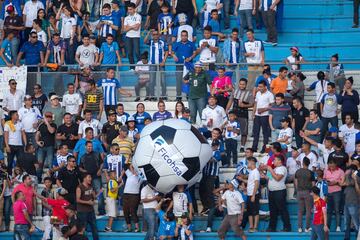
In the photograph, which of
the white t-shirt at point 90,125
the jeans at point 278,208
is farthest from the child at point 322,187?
the white t-shirt at point 90,125

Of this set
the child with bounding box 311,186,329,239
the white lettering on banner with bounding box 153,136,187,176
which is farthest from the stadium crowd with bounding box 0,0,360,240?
the white lettering on banner with bounding box 153,136,187,176

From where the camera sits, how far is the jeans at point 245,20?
42688mm

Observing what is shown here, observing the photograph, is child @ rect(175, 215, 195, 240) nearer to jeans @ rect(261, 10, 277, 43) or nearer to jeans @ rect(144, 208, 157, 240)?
jeans @ rect(144, 208, 157, 240)

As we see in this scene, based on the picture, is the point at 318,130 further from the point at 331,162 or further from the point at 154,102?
the point at 154,102

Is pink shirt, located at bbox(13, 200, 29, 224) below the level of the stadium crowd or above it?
below

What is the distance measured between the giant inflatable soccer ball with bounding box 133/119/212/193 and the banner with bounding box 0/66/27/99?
5.33 m

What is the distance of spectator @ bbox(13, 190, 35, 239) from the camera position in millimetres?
36844

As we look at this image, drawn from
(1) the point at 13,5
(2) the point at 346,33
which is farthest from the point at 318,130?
(1) the point at 13,5

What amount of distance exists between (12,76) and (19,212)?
211 inches

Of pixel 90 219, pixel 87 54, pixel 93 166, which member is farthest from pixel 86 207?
pixel 87 54

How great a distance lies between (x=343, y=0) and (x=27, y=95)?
9.56 meters

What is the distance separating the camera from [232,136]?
37.8m

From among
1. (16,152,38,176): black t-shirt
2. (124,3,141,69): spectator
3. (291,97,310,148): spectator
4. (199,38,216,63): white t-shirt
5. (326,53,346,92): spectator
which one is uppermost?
(124,3,141,69): spectator

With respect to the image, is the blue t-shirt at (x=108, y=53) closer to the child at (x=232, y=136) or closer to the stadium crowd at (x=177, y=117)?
the stadium crowd at (x=177, y=117)
